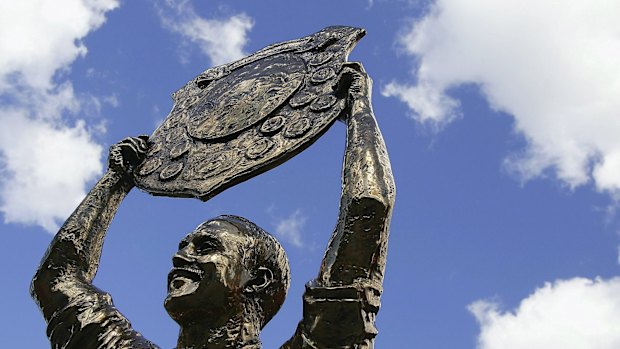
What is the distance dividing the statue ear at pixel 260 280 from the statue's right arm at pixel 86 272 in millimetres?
902

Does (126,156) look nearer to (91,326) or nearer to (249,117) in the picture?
(249,117)

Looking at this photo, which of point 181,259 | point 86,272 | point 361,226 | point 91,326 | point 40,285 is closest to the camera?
point 361,226

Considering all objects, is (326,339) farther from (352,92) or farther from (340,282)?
(352,92)

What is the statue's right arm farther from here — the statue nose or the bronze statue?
the statue nose

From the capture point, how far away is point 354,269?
4.72 metres

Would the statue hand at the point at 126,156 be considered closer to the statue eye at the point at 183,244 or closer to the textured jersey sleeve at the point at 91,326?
the textured jersey sleeve at the point at 91,326

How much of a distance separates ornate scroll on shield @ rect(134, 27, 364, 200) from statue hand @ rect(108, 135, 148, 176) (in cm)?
8

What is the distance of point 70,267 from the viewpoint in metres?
6.08

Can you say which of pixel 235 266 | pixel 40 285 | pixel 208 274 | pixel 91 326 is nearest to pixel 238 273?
pixel 235 266

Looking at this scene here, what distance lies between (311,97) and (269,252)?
1209 millimetres

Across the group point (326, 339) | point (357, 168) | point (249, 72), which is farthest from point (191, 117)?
point (326, 339)

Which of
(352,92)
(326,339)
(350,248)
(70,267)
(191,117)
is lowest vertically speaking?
(326,339)

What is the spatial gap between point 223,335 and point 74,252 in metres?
1.52

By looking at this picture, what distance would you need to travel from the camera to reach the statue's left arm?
4.64 m
